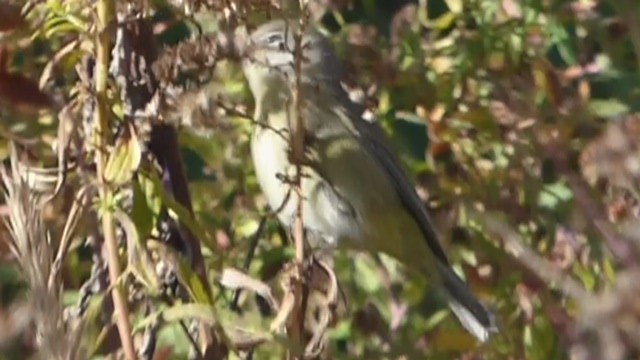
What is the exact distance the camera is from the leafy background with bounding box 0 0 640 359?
1.44 meters

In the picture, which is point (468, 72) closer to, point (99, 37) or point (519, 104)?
point (519, 104)

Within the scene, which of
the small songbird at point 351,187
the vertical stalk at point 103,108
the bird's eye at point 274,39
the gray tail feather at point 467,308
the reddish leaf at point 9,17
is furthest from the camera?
the small songbird at point 351,187

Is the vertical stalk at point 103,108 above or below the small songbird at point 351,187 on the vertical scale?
above

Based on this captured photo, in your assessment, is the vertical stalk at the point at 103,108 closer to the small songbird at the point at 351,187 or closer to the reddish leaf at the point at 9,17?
the reddish leaf at the point at 9,17

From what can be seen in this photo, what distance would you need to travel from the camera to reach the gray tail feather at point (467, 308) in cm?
243

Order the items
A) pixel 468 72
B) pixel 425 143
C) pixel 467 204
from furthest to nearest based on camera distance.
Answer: pixel 425 143 < pixel 468 72 < pixel 467 204

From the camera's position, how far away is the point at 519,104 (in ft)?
A: 8.03

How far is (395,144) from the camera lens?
273 cm

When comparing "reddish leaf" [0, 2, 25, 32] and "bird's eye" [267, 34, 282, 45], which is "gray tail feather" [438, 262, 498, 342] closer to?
"bird's eye" [267, 34, 282, 45]

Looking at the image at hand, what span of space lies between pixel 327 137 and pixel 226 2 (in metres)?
1.47

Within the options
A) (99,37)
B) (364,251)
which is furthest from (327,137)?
(99,37)

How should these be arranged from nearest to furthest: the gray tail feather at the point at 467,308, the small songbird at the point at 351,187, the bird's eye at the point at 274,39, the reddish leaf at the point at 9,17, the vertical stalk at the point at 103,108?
the vertical stalk at the point at 103,108 < the reddish leaf at the point at 9,17 < the bird's eye at the point at 274,39 < the gray tail feather at the point at 467,308 < the small songbird at the point at 351,187

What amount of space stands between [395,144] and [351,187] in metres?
0.34

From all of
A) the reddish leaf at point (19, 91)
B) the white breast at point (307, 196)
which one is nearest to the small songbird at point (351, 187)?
the white breast at point (307, 196)
